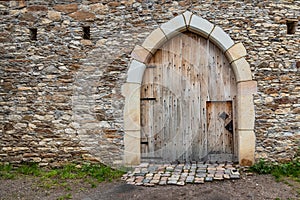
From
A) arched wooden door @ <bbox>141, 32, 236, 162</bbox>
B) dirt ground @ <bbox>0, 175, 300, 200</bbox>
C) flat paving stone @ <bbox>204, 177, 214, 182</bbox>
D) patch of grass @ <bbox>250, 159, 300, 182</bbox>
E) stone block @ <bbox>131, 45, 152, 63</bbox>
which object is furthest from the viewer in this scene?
arched wooden door @ <bbox>141, 32, 236, 162</bbox>

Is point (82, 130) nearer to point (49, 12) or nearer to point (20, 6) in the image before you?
point (49, 12)

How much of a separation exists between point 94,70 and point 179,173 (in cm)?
207

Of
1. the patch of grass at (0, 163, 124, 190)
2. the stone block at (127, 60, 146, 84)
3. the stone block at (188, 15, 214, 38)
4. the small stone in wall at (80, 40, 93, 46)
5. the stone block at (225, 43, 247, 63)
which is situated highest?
the stone block at (188, 15, 214, 38)

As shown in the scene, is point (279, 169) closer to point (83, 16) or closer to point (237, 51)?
point (237, 51)

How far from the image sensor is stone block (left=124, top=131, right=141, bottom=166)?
15.2ft

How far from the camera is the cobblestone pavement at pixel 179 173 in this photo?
4066 mm

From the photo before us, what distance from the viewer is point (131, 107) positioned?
4672 millimetres

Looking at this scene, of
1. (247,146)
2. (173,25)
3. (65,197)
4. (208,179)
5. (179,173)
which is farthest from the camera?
(173,25)

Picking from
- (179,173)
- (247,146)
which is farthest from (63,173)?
(247,146)

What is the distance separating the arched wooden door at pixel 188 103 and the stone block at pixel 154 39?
0.20 metres

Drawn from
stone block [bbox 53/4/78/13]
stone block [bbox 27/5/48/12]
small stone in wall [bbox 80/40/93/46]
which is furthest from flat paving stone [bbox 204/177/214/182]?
stone block [bbox 27/5/48/12]

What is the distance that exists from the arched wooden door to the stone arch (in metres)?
0.17

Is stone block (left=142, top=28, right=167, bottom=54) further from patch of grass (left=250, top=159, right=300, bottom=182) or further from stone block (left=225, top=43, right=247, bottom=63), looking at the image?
patch of grass (left=250, top=159, right=300, bottom=182)

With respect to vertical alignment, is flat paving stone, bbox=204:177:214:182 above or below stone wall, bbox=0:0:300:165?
below
